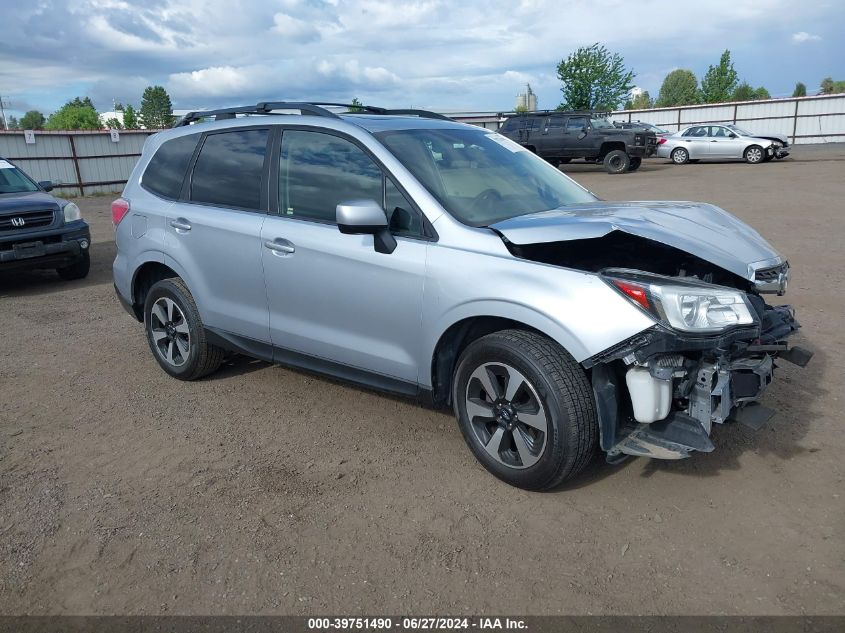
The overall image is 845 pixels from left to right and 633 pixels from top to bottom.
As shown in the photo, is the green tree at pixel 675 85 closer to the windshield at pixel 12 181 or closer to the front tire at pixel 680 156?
the front tire at pixel 680 156

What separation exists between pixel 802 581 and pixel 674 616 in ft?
1.96

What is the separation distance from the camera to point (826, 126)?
108 ft

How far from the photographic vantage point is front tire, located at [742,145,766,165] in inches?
981

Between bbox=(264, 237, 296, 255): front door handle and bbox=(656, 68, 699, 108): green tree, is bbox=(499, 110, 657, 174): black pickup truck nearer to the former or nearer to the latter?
bbox=(264, 237, 296, 255): front door handle

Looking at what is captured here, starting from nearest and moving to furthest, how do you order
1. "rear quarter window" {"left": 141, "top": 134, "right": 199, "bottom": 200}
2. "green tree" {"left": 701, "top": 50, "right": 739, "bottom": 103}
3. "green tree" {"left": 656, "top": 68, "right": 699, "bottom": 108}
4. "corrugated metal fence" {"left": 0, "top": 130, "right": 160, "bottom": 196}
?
"rear quarter window" {"left": 141, "top": 134, "right": 199, "bottom": 200}, "corrugated metal fence" {"left": 0, "top": 130, "right": 160, "bottom": 196}, "green tree" {"left": 701, "top": 50, "right": 739, "bottom": 103}, "green tree" {"left": 656, "top": 68, "right": 699, "bottom": 108}

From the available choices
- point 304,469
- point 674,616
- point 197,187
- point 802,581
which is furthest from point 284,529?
point 197,187

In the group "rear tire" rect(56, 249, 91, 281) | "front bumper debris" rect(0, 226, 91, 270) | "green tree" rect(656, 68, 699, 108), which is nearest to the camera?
"front bumper debris" rect(0, 226, 91, 270)

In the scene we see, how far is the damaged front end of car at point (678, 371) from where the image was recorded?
3.00 metres

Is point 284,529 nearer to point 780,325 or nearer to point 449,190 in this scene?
point 449,190

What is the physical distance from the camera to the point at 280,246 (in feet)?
13.7

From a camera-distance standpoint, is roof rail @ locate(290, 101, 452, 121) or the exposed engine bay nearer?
the exposed engine bay

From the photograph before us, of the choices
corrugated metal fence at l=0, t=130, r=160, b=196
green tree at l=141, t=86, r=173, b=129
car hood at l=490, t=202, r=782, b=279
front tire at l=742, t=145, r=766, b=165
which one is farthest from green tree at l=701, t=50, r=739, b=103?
green tree at l=141, t=86, r=173, b=129

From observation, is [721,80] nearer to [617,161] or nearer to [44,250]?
[617,161]

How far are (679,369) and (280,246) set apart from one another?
2.40m
